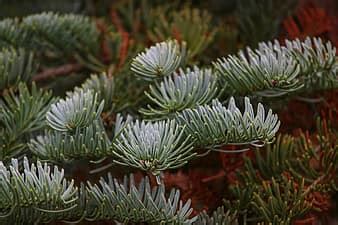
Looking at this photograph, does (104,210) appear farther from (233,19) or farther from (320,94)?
(233,19)

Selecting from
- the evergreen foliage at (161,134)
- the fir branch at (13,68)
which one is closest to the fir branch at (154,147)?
the evergreen foliage at (161,134)

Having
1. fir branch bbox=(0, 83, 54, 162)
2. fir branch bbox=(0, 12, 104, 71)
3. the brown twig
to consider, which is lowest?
fir branch bbox=(0, 83, 54, 162)

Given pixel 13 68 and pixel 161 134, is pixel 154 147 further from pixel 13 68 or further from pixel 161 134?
pixel 13 68

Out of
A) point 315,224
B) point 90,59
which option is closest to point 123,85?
point 90,59

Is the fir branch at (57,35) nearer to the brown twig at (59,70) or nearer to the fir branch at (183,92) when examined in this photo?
the brown twig at (59,70)

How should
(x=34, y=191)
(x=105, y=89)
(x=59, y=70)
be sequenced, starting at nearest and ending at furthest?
(x=34, y=191) < (x=105, y=89) < (x=59, y=70)

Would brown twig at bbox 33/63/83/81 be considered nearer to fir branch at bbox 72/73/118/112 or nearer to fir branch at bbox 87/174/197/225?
fir branch at bbox 72/73/118/112

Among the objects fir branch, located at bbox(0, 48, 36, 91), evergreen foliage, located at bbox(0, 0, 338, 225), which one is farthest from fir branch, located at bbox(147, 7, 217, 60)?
fir branch, located at bbox(0, 48, 36, 91)

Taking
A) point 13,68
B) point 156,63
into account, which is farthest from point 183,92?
point 13,68

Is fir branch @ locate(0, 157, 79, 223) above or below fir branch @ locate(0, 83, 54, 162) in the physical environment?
below
